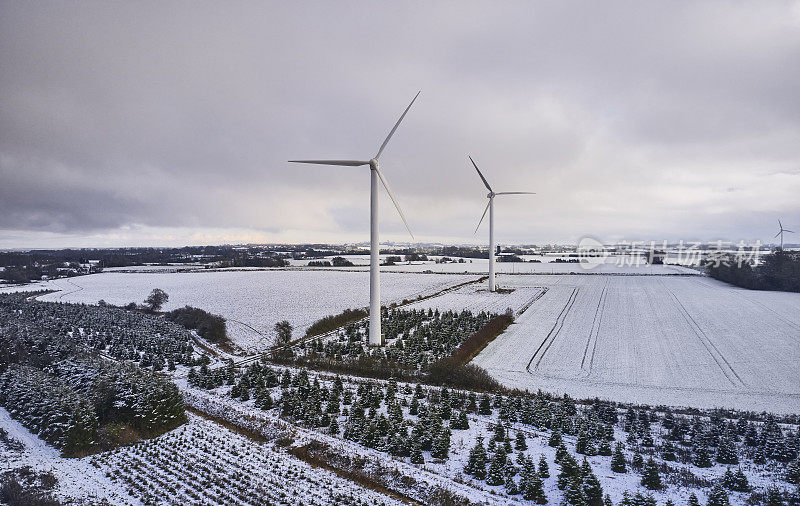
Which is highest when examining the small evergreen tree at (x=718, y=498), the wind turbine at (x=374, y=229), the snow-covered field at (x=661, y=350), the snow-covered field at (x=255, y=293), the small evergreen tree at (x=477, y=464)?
the wind turbine at (x=374, y=229)

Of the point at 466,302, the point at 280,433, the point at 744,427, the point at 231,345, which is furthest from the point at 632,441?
the point at 466,302

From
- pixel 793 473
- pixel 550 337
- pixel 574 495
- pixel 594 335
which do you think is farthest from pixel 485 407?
pixel 594 335

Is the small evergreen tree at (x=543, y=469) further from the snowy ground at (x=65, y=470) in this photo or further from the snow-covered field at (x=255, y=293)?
the snow-covered field at (x=255, y=293)

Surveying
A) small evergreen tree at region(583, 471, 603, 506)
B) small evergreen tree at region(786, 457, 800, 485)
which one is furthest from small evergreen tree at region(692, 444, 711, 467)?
small evergreen tree at region(583, 471, 603, 506)

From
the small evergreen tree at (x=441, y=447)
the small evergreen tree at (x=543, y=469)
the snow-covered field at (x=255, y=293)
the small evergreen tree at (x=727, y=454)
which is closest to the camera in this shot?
the small evergreen tree at (x=543, y=469)

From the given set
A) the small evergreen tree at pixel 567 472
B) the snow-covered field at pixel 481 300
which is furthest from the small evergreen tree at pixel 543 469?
the snow-covered field at pixel 481 300

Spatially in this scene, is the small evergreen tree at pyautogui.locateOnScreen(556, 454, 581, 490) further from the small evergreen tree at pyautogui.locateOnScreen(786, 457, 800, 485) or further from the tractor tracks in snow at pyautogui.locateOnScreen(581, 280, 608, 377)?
A: the tractor tracks in snow at pyautogui.locateOnScreen(581, 280, 608, 377)

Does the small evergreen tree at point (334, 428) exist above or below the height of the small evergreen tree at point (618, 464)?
below
